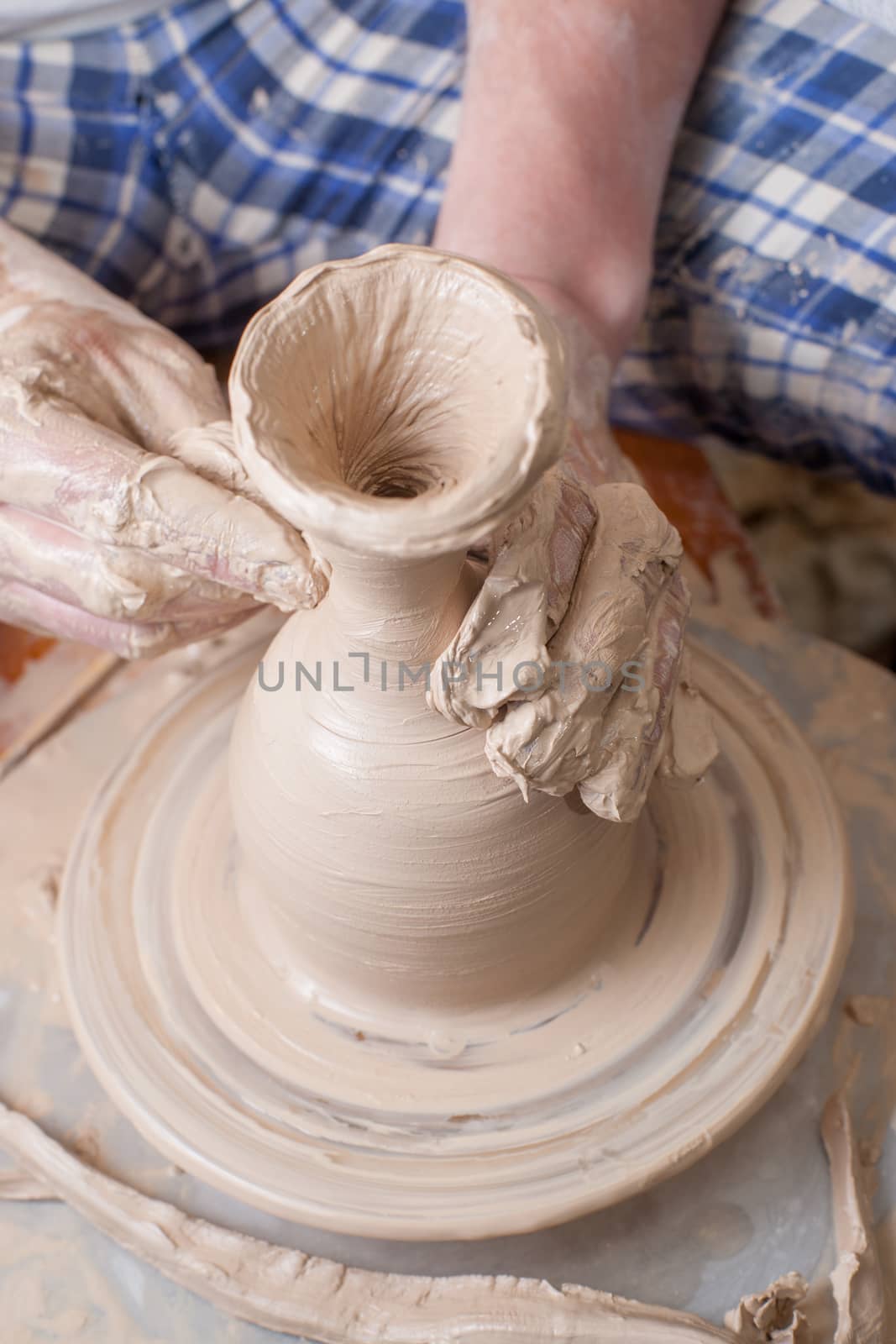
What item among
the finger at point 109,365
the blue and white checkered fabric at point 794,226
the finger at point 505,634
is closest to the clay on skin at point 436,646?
the finger at point 505,634

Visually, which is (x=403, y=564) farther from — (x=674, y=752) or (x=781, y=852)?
(x=781, y=852)

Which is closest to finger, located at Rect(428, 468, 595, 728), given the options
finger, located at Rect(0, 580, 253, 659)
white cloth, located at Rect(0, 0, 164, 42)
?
finger, located at Rect(0, 580, 253, 659)

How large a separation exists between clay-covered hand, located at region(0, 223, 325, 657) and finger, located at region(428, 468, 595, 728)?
17 centimetres

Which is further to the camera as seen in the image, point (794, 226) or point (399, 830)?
point (794, 226)

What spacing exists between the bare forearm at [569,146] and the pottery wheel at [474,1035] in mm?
700

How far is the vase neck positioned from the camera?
94 centimetres

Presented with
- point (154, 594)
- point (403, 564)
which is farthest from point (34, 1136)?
point (403, 564)

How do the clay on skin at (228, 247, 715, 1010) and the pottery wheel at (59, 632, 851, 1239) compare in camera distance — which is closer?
the clay on skin at (228, 247, 715, 1010)

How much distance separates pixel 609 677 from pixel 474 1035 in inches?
18.6

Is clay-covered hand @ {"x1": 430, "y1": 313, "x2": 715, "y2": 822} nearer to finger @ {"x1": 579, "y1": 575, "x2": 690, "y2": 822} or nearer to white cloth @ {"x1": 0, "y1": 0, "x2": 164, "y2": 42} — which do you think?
finger @ {"x1": 579, "y1": 575, "x2": 690, "y2": 822}

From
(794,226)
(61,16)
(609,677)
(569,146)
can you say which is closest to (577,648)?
(609,677)

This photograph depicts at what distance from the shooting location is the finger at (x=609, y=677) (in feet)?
3.34

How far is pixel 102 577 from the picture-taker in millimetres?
1254

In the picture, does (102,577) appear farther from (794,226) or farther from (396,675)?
(794,226)
